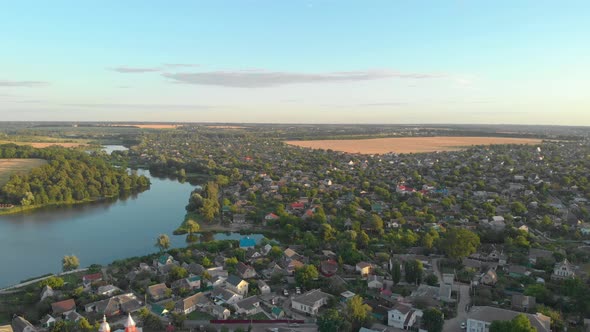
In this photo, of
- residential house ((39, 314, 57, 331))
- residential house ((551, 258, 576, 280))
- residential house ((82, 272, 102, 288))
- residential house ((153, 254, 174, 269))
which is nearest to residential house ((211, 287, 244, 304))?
residential house ((153, 254, 174, 269))

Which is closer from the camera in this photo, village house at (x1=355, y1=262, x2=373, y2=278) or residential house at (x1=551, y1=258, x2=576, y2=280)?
residential house at (x1=551, y1=258, x2=576, y2=280)

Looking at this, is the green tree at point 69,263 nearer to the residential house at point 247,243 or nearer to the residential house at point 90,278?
the residential house at point 90,278

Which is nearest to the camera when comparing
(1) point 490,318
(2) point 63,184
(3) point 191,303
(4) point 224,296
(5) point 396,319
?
(1) point 490,318

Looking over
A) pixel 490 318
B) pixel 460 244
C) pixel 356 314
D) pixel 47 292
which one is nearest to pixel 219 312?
pixel 356 314

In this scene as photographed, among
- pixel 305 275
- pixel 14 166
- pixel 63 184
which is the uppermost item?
pixel 14 166

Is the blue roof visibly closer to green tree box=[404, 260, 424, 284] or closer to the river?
the river

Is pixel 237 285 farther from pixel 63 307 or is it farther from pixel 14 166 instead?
pixel 14 166

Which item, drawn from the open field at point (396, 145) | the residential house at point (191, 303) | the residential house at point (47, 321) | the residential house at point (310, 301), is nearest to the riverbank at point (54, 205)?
the residential house at point (47, 321)
